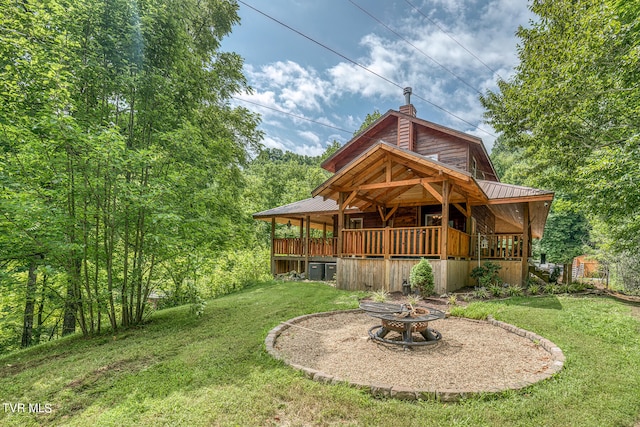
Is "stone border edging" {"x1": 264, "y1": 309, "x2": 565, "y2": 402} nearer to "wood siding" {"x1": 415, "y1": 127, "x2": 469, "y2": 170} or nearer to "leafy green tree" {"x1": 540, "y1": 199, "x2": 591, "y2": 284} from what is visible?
"wood siding" {"x1": 415, "y1": 127, "x2": 469, "y2": 170}

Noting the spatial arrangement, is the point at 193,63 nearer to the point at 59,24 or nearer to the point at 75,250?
the point at 59,24

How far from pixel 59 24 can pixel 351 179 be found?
7447mm

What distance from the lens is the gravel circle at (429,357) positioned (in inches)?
125

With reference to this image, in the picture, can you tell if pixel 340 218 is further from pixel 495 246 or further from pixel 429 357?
pixel 495 246

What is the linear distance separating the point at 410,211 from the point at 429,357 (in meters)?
9.30

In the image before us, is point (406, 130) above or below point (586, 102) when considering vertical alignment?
above

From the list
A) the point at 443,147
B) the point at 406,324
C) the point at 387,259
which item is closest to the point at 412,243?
the point at 387,259

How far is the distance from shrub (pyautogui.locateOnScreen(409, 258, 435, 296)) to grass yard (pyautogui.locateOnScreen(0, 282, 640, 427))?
7.36ft

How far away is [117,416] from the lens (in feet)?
8.59

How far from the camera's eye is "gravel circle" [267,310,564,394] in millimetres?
3188

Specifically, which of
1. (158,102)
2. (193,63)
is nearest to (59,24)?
(158,102)

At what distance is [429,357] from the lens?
396 centimetres

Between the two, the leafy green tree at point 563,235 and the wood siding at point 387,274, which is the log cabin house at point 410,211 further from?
the leafy green tree at point 563,235

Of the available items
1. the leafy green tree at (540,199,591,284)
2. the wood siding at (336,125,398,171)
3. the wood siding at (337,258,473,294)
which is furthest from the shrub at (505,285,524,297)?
the leafy green tree at (540,199,591,284)
